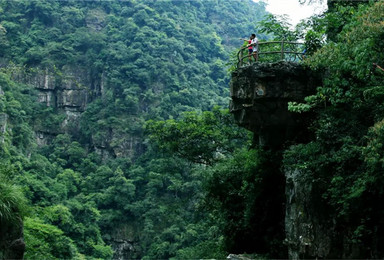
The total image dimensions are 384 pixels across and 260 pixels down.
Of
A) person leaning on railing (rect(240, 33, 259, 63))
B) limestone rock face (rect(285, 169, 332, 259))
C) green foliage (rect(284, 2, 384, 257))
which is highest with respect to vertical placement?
person leaning on railing (rect(240, 33, 259, 63))

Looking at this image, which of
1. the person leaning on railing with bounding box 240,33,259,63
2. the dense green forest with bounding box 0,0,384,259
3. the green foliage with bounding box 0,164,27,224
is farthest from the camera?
the person leaning on railing with bounding box 240,33,259,63

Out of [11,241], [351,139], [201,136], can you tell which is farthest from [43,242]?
[351,139]

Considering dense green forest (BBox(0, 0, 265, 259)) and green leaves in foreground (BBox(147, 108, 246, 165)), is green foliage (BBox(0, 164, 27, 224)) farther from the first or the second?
dense green forest (BBox(0, 0, 265, 259))

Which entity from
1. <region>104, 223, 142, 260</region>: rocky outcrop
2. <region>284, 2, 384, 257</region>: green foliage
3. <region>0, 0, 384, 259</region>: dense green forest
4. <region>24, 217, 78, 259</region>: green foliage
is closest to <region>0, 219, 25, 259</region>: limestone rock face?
<region>0, 0, 384, 259</region>: dense green forest

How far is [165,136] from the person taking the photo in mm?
17891

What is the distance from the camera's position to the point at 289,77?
374 inches

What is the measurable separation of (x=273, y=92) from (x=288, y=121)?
2.93 ft

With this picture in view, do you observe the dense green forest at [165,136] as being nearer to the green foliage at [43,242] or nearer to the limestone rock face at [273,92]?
the green foliage at [43,242]

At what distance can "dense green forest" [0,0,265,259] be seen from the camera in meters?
33.1

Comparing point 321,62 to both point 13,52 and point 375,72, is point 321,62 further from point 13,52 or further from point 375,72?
point 13,52

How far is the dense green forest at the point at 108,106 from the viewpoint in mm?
33125

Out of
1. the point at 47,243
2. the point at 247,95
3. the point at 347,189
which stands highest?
the point at 247,95

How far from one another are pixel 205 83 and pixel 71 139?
52.3 feet

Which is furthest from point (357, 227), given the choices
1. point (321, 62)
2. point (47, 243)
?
point (47, 243)
